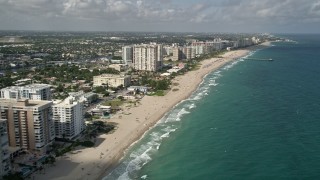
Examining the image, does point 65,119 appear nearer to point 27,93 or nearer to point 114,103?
point 27,93

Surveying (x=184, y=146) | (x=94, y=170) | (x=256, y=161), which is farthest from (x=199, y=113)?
(x=94, y=170)

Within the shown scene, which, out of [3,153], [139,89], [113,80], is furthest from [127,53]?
[3,153]

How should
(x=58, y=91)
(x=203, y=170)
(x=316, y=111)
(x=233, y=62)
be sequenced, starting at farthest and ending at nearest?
(x=233, y=62), (x=58, y=91), (x=316, y=111), (x=203, y=170)

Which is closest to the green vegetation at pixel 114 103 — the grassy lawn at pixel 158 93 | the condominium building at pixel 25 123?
the grassy lawn at pixel 158 93

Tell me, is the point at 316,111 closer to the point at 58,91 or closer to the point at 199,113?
the point at 199,113

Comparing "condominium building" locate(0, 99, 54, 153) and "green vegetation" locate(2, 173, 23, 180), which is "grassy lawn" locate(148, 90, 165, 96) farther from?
"green vegetation" locate(2, 173, 23, 180)

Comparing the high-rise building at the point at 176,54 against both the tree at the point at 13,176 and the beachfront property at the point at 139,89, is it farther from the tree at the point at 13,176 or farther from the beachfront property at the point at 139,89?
the tree at the point at 13,176
